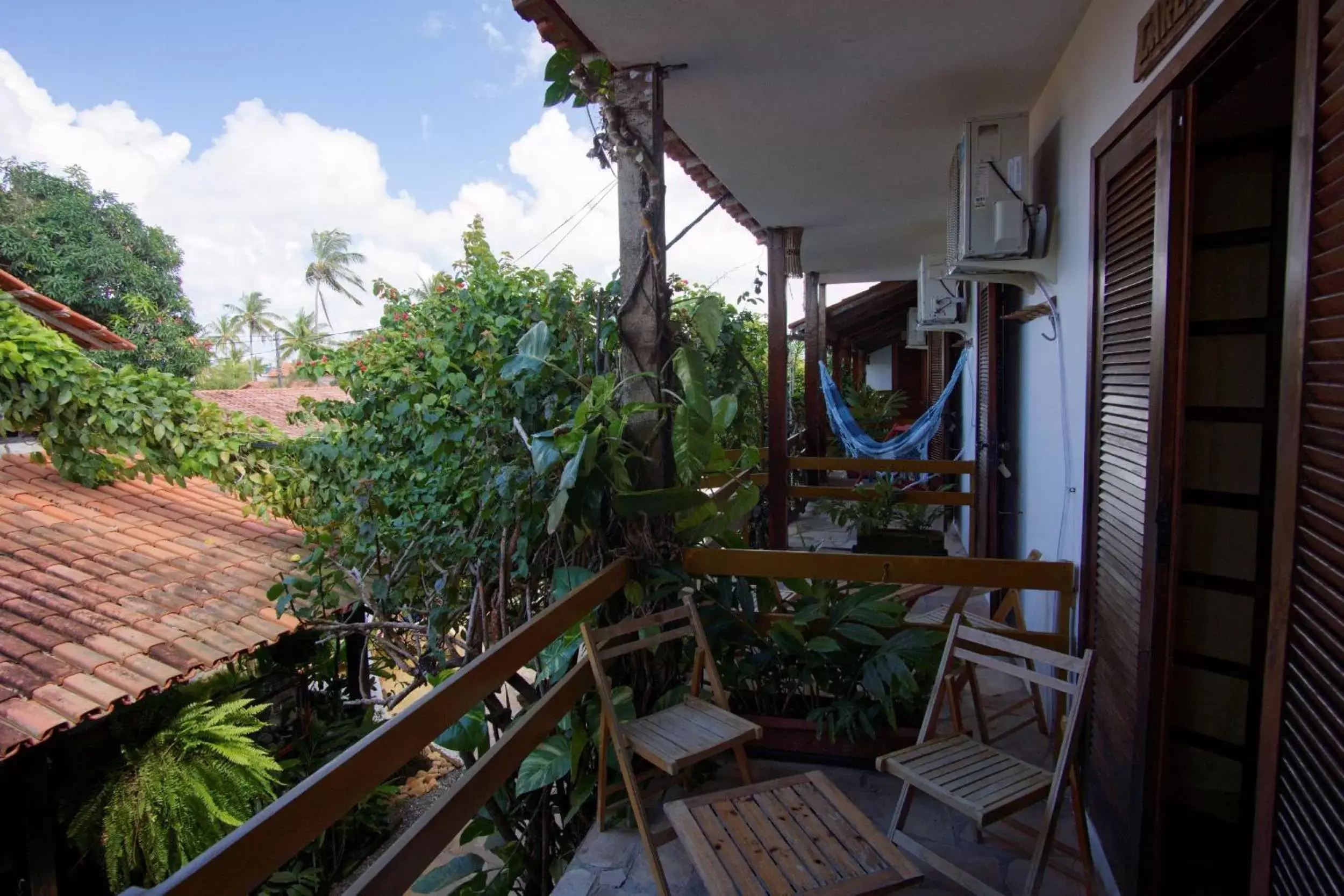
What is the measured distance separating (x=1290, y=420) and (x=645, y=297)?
75.0 inches

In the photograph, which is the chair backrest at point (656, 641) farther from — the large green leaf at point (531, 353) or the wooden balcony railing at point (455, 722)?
the large green leaf at point (531, 353)

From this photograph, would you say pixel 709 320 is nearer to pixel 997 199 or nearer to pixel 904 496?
pixel 997 199

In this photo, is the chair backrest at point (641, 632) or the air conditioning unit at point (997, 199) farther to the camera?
the air conditioning unit at point (997, 199)

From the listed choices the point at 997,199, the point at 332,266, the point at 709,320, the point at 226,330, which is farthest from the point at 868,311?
the point at 332,266

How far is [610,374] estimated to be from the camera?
2.59 metres

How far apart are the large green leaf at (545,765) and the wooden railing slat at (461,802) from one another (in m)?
0.23

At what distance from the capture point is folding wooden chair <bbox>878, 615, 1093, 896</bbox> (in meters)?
1.65

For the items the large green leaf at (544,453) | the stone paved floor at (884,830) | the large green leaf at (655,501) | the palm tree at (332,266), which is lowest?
the stone paved floor at (884,830)

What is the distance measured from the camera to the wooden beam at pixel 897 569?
222 centimetres

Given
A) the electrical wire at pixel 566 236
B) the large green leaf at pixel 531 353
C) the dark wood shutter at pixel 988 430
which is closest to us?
the large green leaf at pixel 531 353

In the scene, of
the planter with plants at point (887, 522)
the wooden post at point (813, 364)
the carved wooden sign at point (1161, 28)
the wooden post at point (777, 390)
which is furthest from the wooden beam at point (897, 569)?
the wooden post at point (813, 364)

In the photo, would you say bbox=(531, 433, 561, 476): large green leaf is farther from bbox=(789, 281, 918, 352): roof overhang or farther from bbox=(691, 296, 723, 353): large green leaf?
bbox=(789, 281, 918, 352): roof overhang

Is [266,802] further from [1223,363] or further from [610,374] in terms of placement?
[1223,363]

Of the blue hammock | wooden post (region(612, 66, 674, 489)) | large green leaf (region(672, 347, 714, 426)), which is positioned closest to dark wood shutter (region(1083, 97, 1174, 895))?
large green leaf (region(672, 347, 714, 426))
